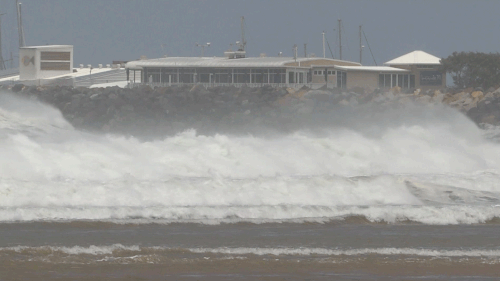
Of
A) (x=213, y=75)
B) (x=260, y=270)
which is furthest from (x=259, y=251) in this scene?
(x=213, y=75)

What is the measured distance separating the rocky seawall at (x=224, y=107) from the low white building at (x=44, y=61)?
28.2 m

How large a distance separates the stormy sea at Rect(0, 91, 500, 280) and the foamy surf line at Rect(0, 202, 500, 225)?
0.04 meters

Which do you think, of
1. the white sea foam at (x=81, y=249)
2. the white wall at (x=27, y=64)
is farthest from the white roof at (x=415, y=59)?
the white sea foam at (x=81, y=249)

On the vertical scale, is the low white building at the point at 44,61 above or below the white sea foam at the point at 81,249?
above

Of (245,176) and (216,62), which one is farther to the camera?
(216,62)

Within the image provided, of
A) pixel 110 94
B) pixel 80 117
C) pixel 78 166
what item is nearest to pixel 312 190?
pixel 78 166

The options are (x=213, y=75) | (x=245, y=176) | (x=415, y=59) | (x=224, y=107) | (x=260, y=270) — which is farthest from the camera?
(x=415, y=59)

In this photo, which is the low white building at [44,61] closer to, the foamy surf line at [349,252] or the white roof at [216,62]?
the white roof at [216,62]

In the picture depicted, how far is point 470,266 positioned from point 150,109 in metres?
42.8

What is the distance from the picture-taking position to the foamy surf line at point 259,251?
507 inches

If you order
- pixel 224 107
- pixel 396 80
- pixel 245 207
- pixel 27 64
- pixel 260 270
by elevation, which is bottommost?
pixel 260 270

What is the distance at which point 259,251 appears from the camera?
42.7 feet

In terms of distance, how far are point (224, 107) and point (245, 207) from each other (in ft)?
123

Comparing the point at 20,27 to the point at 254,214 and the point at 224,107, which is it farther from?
the point at 254,214
